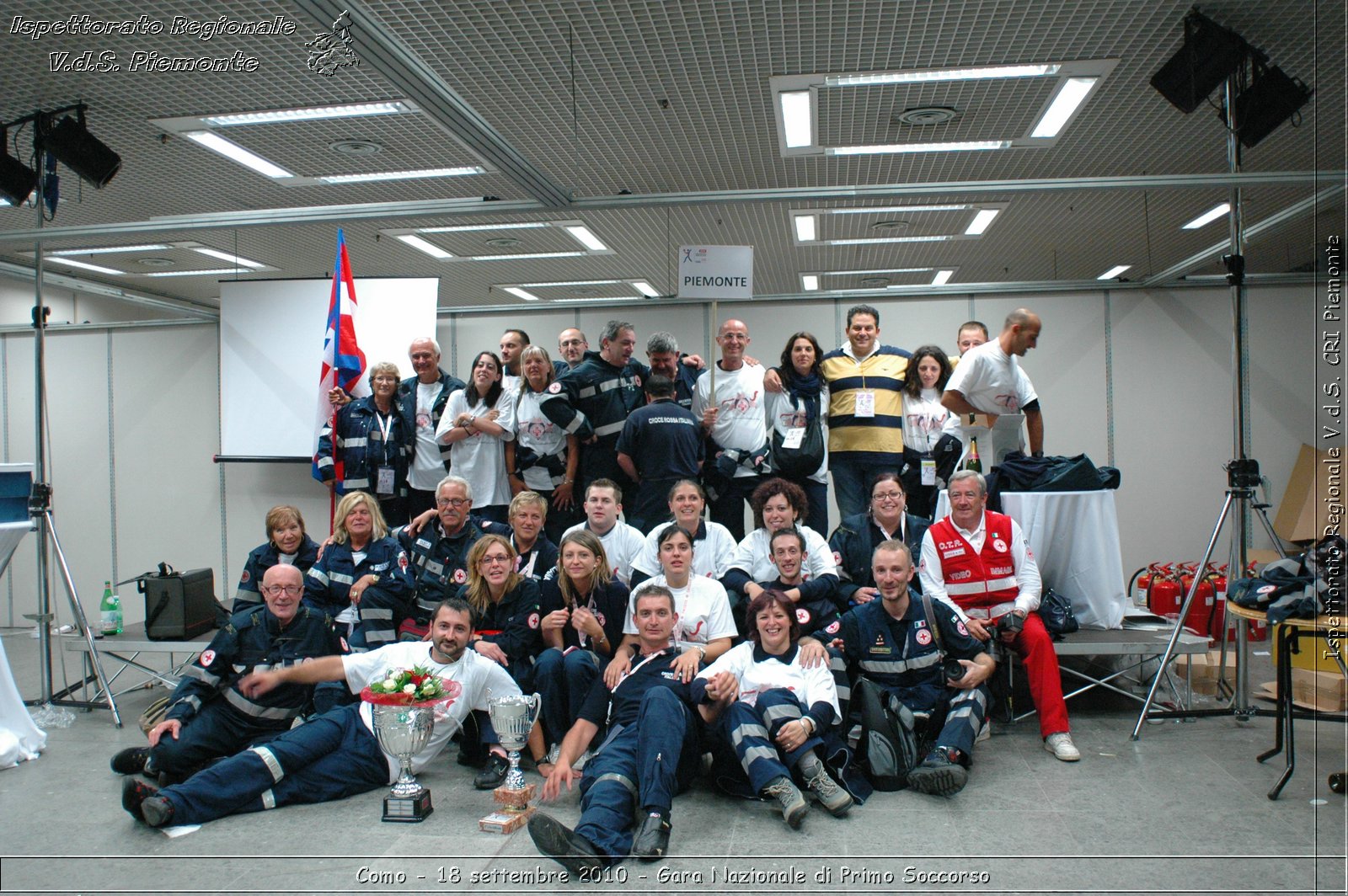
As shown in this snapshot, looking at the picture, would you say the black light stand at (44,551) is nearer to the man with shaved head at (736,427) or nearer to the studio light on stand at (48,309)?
the studio light on stand at (48,309)

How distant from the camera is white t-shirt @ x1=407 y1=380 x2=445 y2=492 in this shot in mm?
6117

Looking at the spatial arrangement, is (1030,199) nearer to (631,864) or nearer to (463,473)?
(463,473)

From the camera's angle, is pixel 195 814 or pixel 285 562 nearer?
pixel 195 814

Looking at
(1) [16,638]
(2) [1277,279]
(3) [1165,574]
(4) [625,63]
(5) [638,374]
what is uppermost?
(4) [625,63]

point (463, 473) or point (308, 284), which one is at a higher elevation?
point (308, 284)

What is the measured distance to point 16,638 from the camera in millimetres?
8188

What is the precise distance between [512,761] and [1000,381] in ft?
10.9

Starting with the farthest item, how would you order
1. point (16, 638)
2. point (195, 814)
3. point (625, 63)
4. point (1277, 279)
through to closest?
point (16, 638)
point (1277, 279)
point (625, 63)
point (195, 814)

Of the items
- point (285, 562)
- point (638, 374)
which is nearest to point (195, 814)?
point (285, 562)

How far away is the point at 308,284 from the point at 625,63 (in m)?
4.11

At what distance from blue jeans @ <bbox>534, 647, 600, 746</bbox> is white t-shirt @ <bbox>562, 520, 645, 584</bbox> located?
2.08 feet

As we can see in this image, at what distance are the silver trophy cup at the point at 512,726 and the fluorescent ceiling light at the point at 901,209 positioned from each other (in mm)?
3827

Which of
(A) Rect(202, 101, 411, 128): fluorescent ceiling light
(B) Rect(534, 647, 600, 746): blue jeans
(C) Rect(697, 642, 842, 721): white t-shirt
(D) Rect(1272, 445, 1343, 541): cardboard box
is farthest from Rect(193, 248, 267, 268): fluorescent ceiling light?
(D) Rect(1272, 445, 1343, 541): cardboard box

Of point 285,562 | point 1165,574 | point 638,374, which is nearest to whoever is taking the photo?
point 285,562
